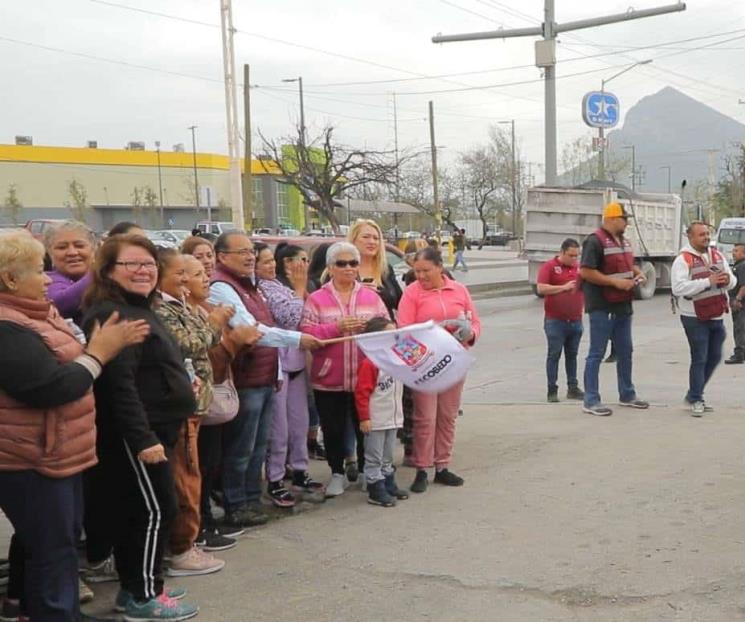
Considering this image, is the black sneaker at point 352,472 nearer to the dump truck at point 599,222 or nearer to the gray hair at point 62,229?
the gray hair at point 62,229

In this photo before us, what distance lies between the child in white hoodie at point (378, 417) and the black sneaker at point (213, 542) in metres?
1.06

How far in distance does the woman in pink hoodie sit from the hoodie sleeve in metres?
0.52

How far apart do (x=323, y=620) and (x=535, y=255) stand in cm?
1850

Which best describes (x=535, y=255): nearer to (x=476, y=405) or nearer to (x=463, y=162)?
(x=476, y=405)

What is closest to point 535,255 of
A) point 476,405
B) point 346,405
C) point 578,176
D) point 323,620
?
point 476,405

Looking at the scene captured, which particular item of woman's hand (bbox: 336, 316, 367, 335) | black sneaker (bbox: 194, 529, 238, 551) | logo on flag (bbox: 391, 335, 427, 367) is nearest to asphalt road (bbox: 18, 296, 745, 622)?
black sneaker (bbox: 194, 529, 238, 551)

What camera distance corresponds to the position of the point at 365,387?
5758mm

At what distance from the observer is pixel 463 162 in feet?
262

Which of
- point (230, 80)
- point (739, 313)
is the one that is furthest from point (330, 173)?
point (739, 313)

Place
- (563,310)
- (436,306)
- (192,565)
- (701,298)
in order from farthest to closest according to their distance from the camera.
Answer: (563,310) → (701,298) → (436,306) → (192,565)

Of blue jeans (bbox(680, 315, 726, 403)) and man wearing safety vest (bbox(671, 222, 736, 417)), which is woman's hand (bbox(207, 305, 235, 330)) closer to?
man wearing safety vest (bbox(671, 222, 736, 417))

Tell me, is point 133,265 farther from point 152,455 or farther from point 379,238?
point 379,238

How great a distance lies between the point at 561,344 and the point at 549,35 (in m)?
14.6

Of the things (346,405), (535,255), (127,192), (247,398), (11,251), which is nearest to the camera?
(11,251)
